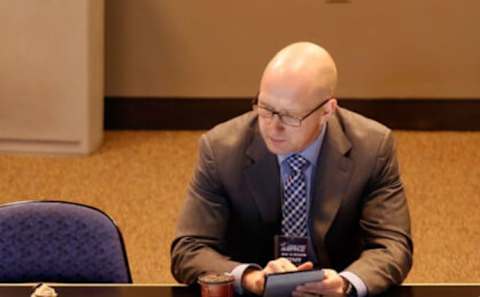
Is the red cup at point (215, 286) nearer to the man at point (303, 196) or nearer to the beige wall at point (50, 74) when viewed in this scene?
the man at point (303, 196)

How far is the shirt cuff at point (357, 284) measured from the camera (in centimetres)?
320

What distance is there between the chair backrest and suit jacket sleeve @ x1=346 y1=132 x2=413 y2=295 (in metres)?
0.80

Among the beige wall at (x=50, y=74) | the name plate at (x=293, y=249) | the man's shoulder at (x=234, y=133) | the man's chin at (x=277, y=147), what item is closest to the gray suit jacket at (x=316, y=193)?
the man's shoulder at (x=234, y=133)

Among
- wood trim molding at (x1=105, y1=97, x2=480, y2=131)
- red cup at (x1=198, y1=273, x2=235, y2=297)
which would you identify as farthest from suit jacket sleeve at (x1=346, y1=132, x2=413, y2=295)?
wood trim molding at (x1=105, y1=97, x2=480, y2=131)

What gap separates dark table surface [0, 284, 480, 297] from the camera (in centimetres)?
305

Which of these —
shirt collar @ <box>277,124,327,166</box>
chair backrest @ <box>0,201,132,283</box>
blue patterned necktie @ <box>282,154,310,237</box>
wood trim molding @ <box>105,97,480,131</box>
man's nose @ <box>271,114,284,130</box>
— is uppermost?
man's nose @ <box>271,114,284,130</box>

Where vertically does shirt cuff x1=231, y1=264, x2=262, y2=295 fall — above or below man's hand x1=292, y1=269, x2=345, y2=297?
below

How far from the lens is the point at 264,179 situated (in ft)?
11.6

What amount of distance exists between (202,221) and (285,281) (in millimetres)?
649

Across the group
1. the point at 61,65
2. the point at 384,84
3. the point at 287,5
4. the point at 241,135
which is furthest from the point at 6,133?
Result: the point at 241,135

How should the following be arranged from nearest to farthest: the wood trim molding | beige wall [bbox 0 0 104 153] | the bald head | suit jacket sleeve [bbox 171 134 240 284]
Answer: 1. the bald head
2. suit jacket sleeve [bbox 171 134 240 284]
3. beige wall [bbox 0 0 104 153]
4. the wood trim molding

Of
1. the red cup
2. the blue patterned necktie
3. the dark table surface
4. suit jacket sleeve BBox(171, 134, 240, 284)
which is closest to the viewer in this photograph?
the red cup

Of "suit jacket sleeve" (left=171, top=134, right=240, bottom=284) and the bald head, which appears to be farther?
"suit jacket sleeve" (left=171, top=134, right=240, bottom=284)

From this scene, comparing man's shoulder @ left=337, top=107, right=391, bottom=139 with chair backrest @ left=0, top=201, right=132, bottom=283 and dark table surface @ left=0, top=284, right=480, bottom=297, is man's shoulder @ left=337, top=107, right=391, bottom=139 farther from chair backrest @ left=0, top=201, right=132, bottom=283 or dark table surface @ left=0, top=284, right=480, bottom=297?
chair backrest @ left=0, top=201, right=132, bottom=283
